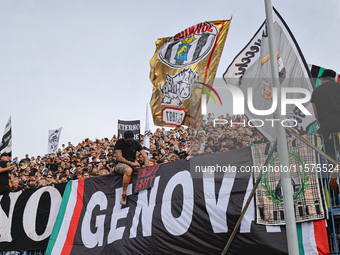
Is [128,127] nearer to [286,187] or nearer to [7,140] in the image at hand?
[7,140]

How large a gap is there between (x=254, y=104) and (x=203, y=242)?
116 inches

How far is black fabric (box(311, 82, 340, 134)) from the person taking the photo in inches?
224

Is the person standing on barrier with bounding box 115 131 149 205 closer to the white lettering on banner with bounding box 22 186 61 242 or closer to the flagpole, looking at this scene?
the white lettering on banner with bounding box 22 186 61 242

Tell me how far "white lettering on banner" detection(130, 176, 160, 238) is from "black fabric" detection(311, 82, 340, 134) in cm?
343

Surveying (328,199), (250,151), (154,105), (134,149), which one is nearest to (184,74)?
(154,105)

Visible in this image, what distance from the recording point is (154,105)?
996 centimetres

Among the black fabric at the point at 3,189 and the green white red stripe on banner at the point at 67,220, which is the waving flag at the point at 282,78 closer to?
the green white red stripe on banner at the point at 67,220

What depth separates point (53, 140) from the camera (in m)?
23.9

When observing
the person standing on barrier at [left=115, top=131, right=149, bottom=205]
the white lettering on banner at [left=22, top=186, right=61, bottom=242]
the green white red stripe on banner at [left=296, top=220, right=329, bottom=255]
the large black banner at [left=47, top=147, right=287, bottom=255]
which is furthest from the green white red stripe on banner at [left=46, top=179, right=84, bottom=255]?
the green white red stripe on banner at [left=296, top=220, right=329, bottom=255]

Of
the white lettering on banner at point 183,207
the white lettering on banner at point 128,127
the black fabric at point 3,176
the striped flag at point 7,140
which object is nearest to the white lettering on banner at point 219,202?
the white lettering on banner at point 183,207

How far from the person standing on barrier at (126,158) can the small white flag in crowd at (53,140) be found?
52.6ft

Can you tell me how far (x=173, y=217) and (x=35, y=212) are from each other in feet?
13.9

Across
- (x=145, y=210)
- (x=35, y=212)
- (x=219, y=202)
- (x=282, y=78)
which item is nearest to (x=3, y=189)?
(x=35, y=212)

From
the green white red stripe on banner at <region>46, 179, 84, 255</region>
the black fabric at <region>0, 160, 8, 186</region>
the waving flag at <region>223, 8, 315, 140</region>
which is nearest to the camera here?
the waving flag at <region>223, 8, 315, 140</region>
